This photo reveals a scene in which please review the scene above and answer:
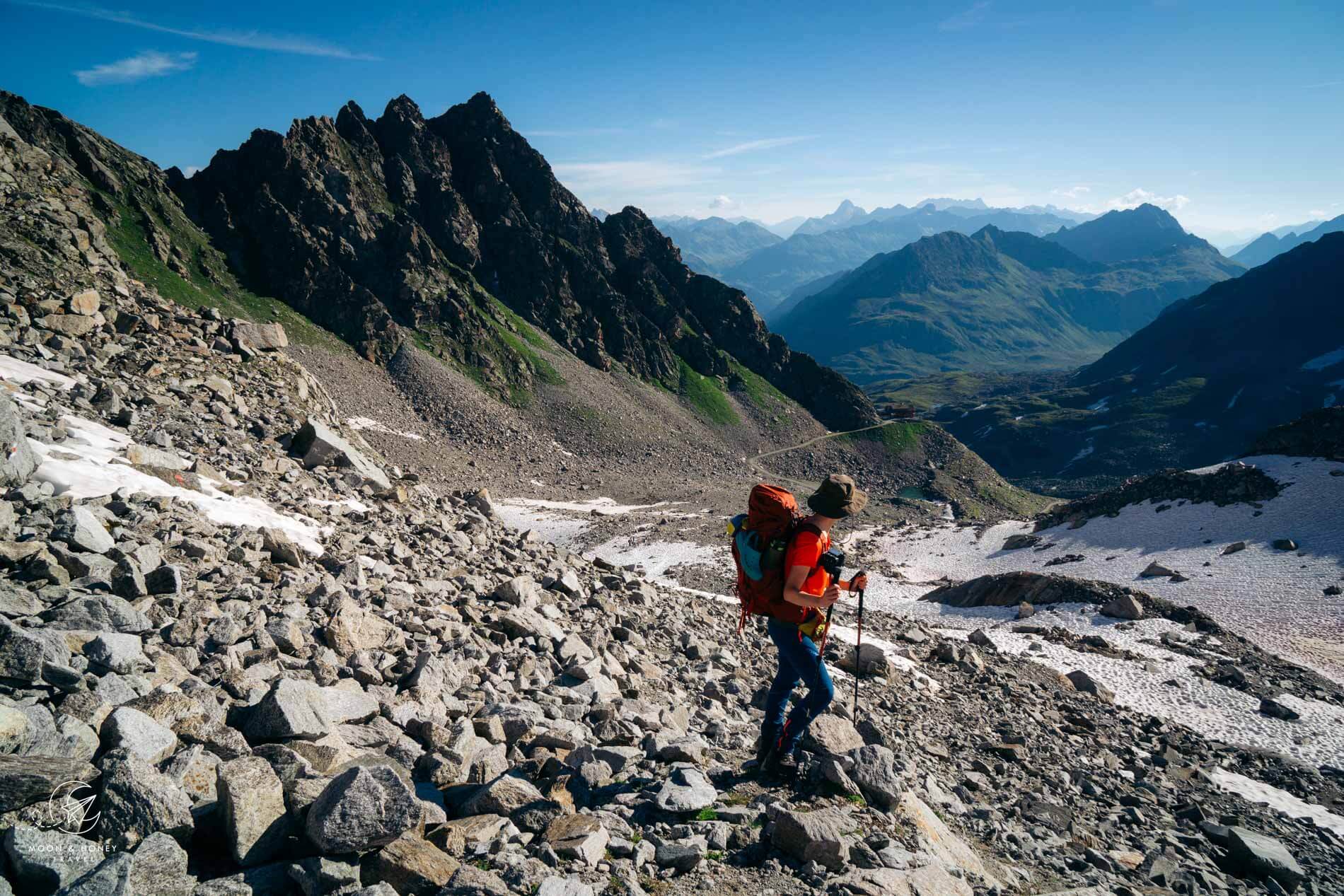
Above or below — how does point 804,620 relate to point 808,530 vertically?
below

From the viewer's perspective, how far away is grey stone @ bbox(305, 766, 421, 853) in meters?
4.95

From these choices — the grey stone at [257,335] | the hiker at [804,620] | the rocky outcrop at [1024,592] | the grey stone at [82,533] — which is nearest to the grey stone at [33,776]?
the grey stone at [82,533]

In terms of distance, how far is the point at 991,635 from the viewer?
28.1m

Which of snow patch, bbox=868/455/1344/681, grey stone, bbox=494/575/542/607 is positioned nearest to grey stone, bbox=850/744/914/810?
grey stone, bbox=494/575/542/607

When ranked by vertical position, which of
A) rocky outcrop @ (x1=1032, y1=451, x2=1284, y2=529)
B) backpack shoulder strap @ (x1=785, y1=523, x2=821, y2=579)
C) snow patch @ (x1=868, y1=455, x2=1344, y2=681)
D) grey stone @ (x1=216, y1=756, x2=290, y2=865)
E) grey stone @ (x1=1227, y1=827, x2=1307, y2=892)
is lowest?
snow patch @ (x1=868, y1=455, x2=1344, y2=681)

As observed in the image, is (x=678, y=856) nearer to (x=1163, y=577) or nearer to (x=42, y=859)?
(x=42, y=859)

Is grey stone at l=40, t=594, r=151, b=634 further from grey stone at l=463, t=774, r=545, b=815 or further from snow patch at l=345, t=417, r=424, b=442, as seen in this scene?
snow patch at l=345, t=417, r=424, b=442

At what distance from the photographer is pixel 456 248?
103688 mm

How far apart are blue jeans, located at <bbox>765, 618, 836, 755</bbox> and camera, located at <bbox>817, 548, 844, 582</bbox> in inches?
32.5

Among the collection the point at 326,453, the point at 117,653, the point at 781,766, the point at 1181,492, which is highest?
the point at 326,453

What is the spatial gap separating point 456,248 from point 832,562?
4229 inches

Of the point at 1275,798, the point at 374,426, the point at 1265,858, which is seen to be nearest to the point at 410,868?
the point at 1265,858

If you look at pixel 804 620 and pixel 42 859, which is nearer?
pixel 42 859

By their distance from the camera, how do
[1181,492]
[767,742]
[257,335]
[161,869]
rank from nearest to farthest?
[161,869], [767,742], [257,335], [1181,492]
